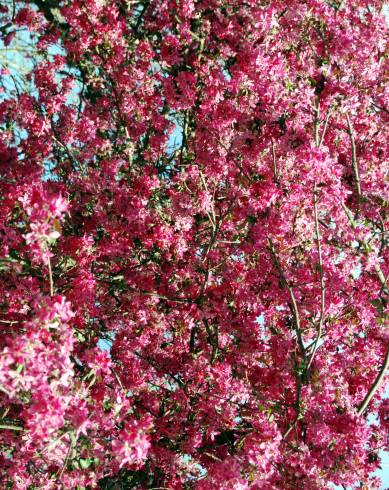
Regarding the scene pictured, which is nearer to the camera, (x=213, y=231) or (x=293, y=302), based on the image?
(x=293, y=302)

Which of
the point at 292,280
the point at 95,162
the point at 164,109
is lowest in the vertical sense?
the point at 292,280

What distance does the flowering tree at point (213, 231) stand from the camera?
5.86 m

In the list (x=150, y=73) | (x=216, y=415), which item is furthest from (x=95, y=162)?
(x=216, y=415)

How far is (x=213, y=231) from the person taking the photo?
6680mm

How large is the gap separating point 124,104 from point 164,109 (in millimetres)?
819

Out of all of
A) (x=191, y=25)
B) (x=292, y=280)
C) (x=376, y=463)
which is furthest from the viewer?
(x=191, y=25)

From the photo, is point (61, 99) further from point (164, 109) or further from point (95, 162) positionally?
point (164, 109)

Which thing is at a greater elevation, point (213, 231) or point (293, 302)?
point (213, 231)

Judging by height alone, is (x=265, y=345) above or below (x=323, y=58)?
below

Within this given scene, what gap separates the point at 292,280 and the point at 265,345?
3.15ft

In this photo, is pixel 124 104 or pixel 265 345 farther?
pixel 124 104

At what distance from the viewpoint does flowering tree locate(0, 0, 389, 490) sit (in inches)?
231

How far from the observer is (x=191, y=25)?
827 centimetres

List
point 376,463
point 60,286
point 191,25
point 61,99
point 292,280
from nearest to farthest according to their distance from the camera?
point 376,463 < point 60,286 < point 292,280 < point 61,99 < point 191,25
